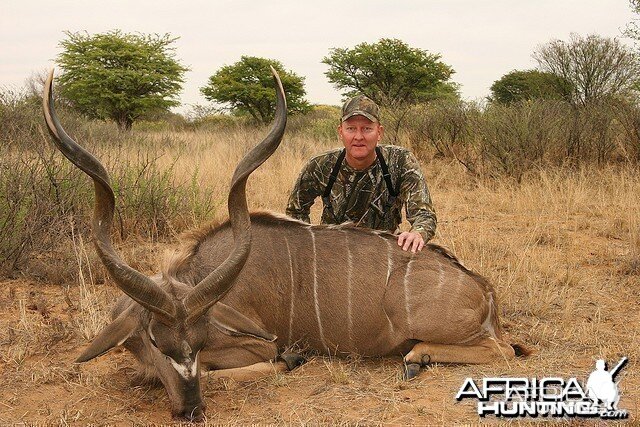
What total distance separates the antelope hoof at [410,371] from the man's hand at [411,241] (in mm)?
614

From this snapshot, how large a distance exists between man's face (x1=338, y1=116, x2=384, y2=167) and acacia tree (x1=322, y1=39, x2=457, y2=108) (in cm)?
1503

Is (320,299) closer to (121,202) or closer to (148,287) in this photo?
(148,287)

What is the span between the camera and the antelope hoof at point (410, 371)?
3.27m

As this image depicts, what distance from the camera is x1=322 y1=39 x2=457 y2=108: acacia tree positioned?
19188 mm

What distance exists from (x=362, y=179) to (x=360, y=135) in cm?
36

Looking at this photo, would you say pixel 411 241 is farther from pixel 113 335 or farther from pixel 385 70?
pixel 385 70

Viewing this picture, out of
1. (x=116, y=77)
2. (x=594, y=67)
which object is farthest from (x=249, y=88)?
(x=594, y=67)

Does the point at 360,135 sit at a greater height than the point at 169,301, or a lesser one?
greater

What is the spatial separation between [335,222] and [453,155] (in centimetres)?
596

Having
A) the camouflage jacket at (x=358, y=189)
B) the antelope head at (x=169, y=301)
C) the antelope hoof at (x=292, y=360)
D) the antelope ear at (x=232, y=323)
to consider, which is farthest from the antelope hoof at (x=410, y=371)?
the camouflage jacket at (x=358, y=189)

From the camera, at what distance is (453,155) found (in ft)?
33.3

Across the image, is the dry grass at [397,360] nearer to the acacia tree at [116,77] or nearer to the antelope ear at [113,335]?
the antelope ear at [113,335]

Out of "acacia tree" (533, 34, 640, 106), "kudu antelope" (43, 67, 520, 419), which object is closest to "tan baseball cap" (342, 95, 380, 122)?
"kudu antelope" (43, 67, 520, 419)

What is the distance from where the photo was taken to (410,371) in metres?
3.29
